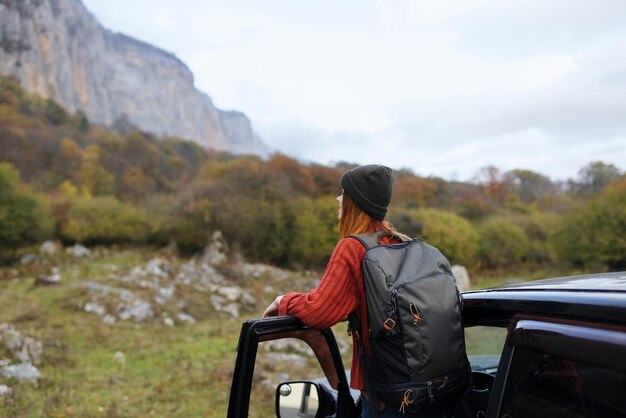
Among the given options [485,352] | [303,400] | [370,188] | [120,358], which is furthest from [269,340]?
[120,358]

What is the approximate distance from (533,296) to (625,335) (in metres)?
0.40

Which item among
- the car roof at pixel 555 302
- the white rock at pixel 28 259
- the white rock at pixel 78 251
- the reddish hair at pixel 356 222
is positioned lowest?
the white rock at pixel 28 259

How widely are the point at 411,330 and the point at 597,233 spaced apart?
27.0 meters

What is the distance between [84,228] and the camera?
75.7 ft

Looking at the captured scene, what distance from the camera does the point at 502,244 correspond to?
31.1m

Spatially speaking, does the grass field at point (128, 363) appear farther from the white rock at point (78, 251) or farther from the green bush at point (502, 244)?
the green bush at point (502, 244)

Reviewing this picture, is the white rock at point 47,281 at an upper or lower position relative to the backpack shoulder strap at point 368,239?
lower

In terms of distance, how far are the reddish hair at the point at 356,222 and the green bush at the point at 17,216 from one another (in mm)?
22029

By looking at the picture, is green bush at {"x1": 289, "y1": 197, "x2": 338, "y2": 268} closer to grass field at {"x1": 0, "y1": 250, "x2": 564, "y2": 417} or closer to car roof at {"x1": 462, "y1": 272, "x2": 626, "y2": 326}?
grass field at {"x1": 0, "y1": 250, "x2": 564, "y2": 417}

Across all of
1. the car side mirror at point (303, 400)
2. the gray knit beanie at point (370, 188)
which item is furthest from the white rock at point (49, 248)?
the gray knit beanie at point (370, 188)

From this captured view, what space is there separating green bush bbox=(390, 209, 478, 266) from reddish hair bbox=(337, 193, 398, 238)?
26169 millimetres

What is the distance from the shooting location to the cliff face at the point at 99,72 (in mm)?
67375

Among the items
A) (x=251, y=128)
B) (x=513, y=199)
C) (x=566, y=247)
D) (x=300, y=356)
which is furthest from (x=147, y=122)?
(x=300, y=356)

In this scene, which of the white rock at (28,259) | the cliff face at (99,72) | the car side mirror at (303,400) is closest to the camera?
the car side mirror at (303,400)
